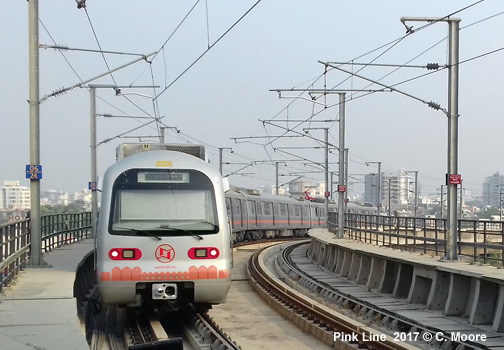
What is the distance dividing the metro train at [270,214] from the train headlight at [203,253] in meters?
21.1

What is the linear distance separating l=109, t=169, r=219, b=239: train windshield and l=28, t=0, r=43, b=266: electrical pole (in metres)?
4.28

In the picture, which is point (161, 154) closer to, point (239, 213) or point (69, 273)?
point (69, 273)

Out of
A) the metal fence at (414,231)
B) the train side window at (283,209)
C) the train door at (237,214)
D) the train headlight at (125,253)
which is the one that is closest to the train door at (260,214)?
the train side window at (283,209)

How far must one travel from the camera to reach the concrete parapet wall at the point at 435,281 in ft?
40.1

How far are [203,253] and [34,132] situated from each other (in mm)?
5952

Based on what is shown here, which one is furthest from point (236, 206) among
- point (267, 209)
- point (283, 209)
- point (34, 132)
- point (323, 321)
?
point (323, 321)

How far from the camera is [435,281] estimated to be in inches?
561

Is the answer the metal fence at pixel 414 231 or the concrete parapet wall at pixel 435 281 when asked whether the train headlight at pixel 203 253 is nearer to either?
the concrete parapet wall at pixel 435 281

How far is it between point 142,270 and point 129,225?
724mm

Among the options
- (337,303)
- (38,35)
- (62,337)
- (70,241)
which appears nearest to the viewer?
(62,337)

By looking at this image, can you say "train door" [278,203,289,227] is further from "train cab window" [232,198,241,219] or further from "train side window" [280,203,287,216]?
"train cab window" [232,198,241,219]

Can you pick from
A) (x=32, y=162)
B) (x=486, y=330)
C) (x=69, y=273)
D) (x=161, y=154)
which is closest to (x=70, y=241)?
(x=32, y=162)

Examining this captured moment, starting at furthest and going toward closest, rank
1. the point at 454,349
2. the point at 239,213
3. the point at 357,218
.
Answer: the point at 239,213, the point at 357,218, the point at 454,349

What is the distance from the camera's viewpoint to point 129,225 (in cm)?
1073
